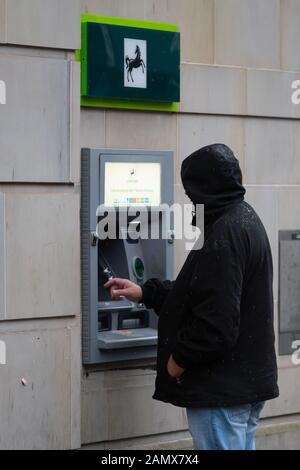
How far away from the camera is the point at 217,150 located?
396 centimetres

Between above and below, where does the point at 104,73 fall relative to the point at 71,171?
above

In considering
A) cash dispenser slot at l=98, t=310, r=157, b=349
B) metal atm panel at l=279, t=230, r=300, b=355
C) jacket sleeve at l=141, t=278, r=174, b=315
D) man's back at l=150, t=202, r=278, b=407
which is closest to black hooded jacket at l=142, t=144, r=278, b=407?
man's back at l=150, t=202, r=278, b=407

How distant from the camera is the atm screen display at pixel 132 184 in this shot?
5.09 m

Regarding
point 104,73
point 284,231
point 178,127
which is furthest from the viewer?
point 284,231

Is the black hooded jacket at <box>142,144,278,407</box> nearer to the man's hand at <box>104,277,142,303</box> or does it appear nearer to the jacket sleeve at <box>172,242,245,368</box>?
the jacket sleeve at <box>172,242,245,368</box>

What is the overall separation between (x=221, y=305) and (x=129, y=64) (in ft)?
6.32

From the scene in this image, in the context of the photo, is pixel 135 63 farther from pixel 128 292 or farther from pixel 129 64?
pixel 128 292

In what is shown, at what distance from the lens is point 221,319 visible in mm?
3729

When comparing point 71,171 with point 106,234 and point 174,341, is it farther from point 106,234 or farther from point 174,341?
point 174,341

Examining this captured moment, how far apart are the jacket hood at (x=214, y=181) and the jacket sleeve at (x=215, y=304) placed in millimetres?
218

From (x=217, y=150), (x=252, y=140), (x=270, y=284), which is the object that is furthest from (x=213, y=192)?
(x=252, y=140)

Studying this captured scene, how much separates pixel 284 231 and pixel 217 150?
206cm
